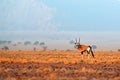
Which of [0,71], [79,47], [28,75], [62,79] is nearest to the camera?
[62,79]

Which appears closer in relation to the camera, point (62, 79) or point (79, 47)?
point (62, 79)

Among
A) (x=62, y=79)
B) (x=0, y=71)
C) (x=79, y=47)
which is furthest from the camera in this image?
(x=79, y=47)

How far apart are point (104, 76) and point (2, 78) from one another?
6.48 meters

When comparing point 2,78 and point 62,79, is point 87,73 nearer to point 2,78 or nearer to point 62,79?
point 62,79

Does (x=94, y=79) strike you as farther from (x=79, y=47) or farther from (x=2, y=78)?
(x=79, y=47)

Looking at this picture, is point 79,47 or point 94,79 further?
point 79,47

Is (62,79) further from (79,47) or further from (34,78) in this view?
(79,47)

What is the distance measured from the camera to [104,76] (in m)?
27.5

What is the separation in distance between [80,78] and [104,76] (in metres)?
2.48

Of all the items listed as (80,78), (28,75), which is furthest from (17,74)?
(80,78)

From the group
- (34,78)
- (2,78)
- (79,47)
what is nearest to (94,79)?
(34,78)

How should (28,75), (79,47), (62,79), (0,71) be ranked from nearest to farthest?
(62,79) < (28,75) < (0,71) < (79,47)

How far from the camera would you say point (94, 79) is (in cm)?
2545

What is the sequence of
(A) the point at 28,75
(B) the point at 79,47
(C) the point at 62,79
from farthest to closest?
(B) the point at 79,47, (A) the point at 28,75, (C) the point at 62,79
